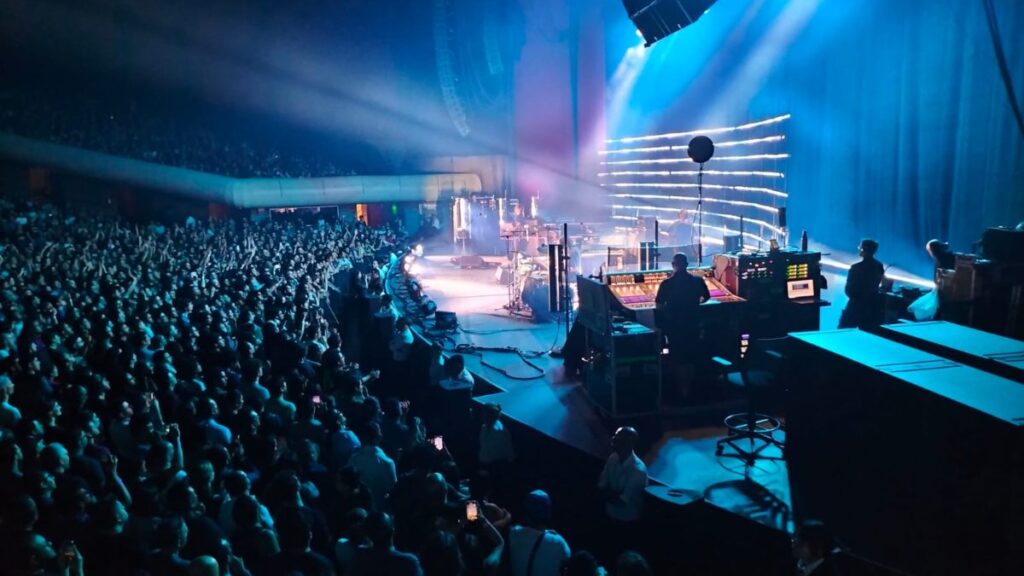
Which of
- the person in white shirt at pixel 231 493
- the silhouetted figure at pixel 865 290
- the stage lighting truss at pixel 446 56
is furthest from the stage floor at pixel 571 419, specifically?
the stage lighting truss at pixel 446 56

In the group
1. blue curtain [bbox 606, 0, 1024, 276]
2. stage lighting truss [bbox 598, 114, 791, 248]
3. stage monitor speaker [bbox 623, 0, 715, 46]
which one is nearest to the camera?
blue curtain [bbox 606, 0, 1024, 276]

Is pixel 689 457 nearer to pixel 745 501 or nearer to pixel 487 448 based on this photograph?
pixel 745 501

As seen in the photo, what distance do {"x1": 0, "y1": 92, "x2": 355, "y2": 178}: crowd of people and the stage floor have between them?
1595 cm

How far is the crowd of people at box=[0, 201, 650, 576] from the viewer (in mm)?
3634

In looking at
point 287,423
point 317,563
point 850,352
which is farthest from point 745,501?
point 287,423

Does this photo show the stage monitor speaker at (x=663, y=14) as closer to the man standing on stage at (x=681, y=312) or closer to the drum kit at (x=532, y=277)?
the drum kit at (x=532, y=277)

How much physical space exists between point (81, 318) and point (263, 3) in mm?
21351

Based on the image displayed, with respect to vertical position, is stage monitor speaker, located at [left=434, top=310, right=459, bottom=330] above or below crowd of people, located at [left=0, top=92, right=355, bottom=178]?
below

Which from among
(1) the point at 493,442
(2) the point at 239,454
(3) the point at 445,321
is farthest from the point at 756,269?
(2) the point at 239,454

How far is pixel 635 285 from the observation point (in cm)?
806

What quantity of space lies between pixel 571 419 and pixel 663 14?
5867 mm

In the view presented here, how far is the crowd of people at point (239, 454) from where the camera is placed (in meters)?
3.63

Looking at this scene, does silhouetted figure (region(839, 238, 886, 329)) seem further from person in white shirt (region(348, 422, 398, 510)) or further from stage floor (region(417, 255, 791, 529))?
person in white shirt (region(348, 422, 398, 510))

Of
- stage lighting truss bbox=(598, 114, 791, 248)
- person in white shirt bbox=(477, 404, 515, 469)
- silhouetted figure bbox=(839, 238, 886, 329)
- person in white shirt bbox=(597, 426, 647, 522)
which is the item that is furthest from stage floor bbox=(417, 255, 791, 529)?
stage lighting truss bbox=(598, 114, 791, 248)
